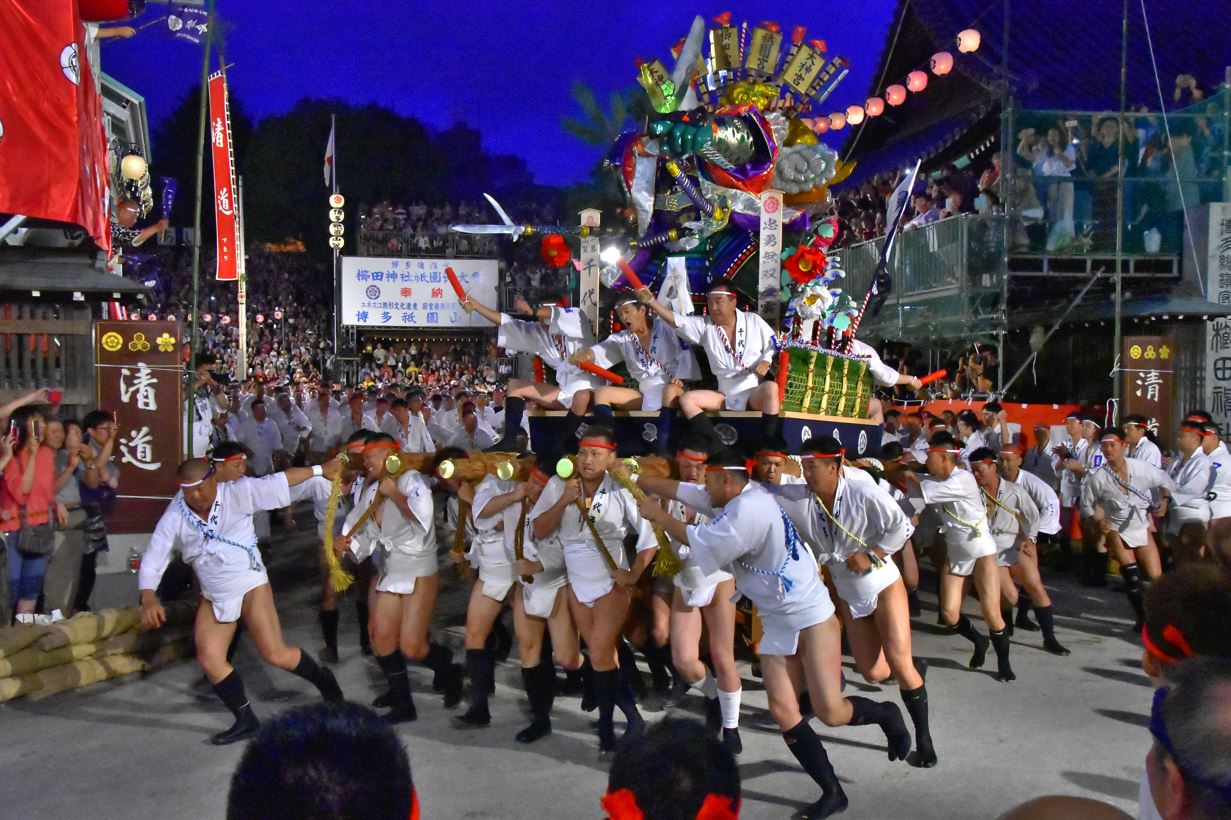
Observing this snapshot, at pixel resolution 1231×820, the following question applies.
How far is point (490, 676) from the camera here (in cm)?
623

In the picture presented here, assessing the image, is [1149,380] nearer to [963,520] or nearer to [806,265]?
[963,520]

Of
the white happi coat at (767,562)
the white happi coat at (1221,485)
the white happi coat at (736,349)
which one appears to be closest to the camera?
the white happi coat at (767,562)

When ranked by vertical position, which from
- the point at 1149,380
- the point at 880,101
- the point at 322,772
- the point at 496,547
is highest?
the point at 880,101

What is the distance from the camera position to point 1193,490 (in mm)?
8570

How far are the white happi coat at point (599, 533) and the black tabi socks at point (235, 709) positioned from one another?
1.91 meters

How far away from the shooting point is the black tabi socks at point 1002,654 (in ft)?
22.7

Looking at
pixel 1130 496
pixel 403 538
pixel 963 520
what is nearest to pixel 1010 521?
pixel 963 520

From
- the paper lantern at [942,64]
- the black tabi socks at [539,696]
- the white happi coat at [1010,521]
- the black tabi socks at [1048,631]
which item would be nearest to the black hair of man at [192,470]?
the black tabi socks at [539,696]

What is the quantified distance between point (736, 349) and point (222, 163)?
9258mm

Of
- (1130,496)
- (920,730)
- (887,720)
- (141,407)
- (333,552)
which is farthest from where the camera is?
(141,407)

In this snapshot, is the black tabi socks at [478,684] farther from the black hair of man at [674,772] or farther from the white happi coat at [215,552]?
the black hair of man at [674,772]

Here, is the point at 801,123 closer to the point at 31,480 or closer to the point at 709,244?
the point at 709,244

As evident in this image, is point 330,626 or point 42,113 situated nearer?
point 330,626

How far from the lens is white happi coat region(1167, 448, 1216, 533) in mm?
8508
